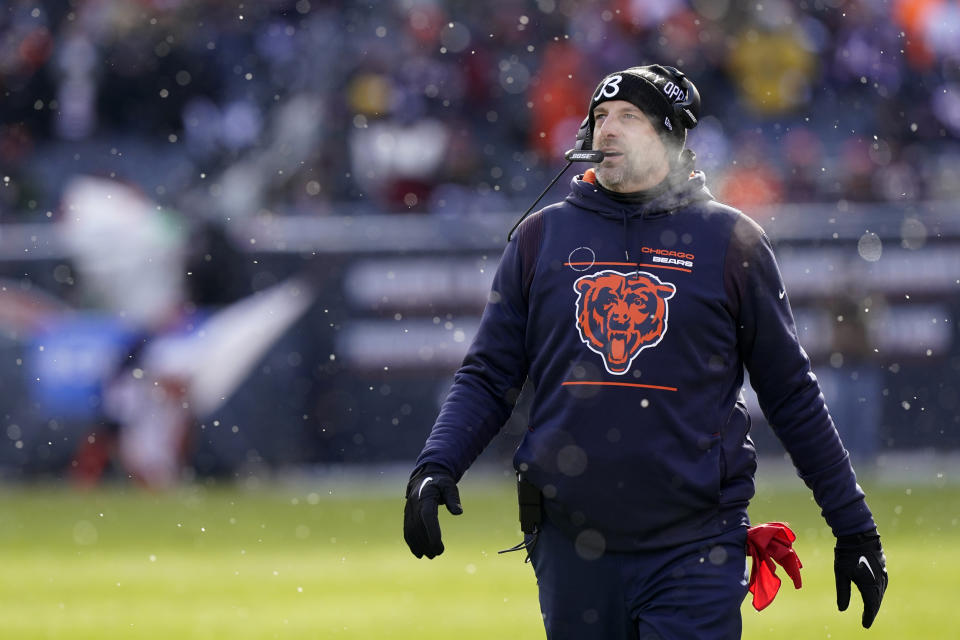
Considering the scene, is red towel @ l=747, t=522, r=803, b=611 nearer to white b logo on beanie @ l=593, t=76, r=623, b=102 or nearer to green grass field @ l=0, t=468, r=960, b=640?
white b logo on beanie @ l=593, t=76, r=623, b=102

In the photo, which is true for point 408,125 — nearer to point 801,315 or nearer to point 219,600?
point 801,315

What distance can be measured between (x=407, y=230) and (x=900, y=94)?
619 centimetres

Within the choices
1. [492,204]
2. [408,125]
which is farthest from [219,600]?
[408,125]

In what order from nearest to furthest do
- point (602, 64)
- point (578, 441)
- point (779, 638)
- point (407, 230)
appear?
point (578, 441) → point (779, 638) → point (407, 230) → point (602, 64)

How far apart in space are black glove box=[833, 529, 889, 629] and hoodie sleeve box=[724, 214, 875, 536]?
30 millimetres

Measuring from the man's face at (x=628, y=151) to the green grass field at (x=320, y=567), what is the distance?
162 inches


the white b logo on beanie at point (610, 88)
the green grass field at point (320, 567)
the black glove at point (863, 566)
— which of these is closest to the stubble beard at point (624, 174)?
the white b logo on beanie at point (610, 88)

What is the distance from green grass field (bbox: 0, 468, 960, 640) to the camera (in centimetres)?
816

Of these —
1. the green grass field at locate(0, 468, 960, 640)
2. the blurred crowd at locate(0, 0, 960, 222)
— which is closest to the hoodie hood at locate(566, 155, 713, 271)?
the green grass field at locate(0, 468, 960, 640)

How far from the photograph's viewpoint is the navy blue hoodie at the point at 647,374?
154 inches

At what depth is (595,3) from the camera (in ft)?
57.0

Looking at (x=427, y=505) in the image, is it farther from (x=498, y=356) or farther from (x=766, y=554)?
(x=766, y=554)

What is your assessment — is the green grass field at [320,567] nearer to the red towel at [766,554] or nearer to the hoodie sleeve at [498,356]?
the red towel at [766,554]

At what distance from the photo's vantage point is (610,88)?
4.12m
